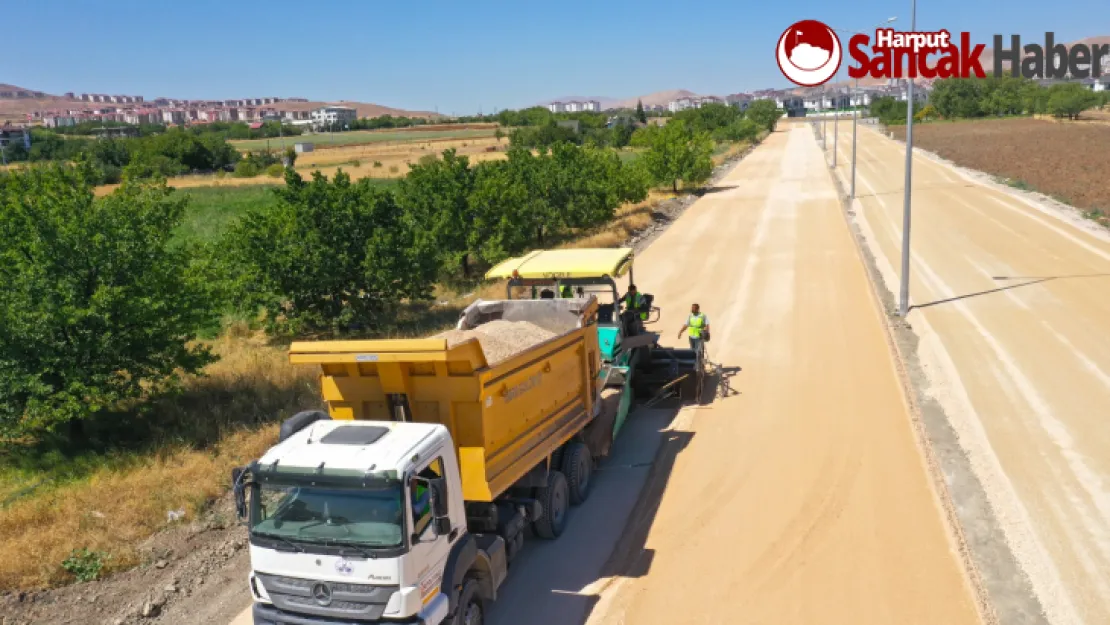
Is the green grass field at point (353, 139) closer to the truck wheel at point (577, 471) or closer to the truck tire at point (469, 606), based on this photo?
the truck wheel at point (577, 471)

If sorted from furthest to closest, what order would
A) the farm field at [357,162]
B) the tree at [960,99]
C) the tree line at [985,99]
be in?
the tree at [960,99] → the tree line at [985,99] → the farm field at [357,162]

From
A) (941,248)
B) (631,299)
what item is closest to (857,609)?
(631,299)

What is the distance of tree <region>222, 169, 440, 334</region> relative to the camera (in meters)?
19.8

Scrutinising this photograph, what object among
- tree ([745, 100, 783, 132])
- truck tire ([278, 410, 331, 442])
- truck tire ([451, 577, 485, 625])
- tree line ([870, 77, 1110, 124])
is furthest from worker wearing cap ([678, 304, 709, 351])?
tree line ([870, 77, 1110, 124])

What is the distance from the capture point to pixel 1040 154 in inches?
2534

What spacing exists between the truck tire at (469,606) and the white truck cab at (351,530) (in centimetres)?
22

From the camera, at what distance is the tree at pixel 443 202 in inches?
1081

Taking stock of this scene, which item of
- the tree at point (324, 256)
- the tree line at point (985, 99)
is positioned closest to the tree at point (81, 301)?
the tree at point (324, 256)

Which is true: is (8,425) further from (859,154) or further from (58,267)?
(859,154)

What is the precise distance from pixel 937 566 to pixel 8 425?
13.3 m

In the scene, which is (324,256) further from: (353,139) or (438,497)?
(353,139)

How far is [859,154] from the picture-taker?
243 ft

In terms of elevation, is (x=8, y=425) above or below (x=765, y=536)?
above

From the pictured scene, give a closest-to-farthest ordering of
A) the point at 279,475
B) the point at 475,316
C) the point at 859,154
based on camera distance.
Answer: the point at 279,475
the point at 475,316
the point at 859,154
